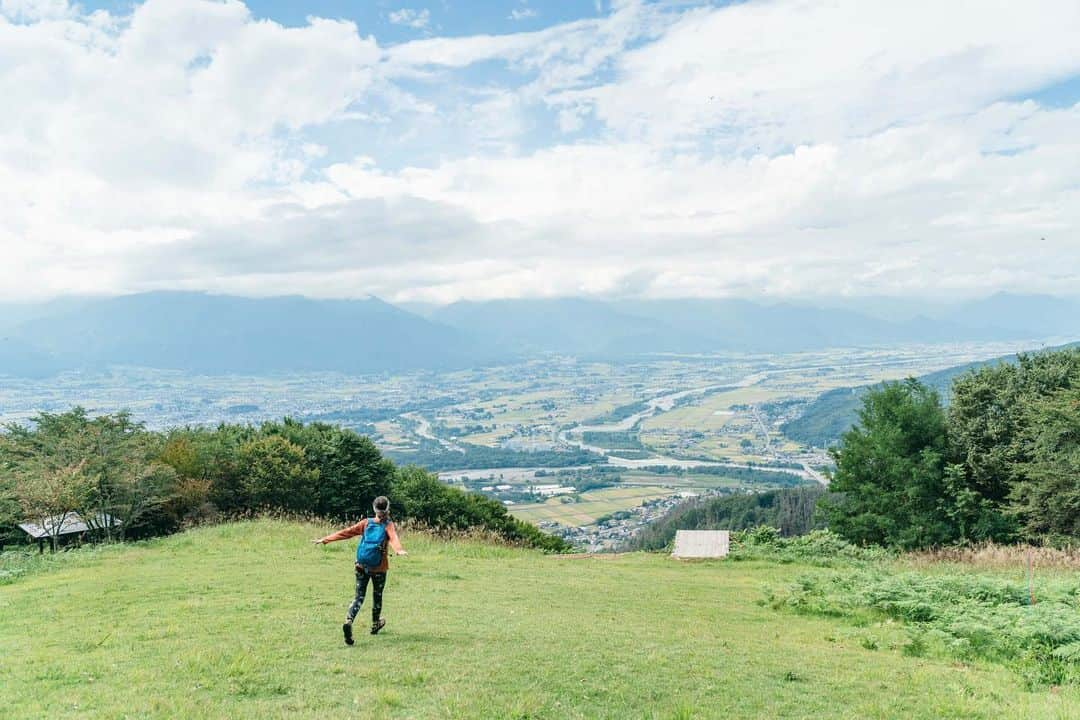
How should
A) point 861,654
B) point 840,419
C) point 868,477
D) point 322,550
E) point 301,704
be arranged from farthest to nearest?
1. point 840,419
2. point 868,477
3. point 322,550
4. point 861,654
5. point 301,704

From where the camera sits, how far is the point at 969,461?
28.3 meters

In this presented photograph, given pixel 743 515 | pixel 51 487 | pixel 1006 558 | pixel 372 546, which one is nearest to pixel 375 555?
pixel 372 546

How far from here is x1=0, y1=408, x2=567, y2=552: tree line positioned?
22.8m

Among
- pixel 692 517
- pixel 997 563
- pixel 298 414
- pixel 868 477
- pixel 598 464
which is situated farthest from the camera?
pixel 298 414

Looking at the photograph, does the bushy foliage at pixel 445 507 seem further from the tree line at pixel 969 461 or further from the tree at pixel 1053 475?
the tree at pixel 1053 475

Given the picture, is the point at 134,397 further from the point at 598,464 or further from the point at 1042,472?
the point at 1042,472

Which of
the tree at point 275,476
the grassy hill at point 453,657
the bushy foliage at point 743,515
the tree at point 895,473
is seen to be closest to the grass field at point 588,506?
the bushy foliage at point 743,515

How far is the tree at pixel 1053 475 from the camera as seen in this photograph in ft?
76.3

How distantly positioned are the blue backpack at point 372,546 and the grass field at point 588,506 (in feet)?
231

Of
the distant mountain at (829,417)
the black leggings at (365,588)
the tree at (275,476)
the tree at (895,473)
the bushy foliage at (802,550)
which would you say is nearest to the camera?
the black leggings at (365,588)

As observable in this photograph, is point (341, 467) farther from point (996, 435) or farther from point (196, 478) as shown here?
point (996, 435)

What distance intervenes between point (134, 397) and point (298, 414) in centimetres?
6461

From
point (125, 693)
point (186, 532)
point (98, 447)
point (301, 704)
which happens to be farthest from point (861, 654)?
point (98, 447)

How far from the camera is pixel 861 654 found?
32.7 feet
